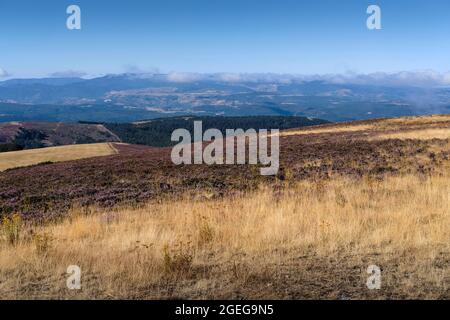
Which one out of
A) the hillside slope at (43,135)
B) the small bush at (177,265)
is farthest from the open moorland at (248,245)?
the hillside slope at (43,135)

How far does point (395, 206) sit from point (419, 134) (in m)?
29.3

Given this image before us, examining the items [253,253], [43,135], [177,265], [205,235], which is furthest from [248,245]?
[43,135]

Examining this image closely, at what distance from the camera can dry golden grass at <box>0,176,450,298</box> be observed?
565 cm

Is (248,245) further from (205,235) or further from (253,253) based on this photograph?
(205,235)

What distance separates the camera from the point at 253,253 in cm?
732

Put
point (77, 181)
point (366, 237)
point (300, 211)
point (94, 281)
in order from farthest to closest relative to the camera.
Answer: point (77, 181) < point (300, 211) < point (366, 237) < point (94, 281)

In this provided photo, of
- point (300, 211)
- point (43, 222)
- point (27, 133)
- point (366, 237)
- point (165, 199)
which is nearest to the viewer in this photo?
point (366, 237)

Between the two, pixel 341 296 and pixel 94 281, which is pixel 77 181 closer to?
pixel 94 281

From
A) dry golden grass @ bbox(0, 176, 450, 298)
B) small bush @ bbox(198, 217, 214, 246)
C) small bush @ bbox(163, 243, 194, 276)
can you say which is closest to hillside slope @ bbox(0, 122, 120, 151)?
dry golden grass @ bbox(0, 176, 450, 298)

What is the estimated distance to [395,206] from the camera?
10.5m

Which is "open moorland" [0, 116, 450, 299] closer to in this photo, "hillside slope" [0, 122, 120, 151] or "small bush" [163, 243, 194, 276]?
"small bush" [163, 243, 194, 276]

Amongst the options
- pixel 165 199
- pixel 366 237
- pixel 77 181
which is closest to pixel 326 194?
pixel 366 237

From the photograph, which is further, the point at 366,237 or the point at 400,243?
the point at 366,237
